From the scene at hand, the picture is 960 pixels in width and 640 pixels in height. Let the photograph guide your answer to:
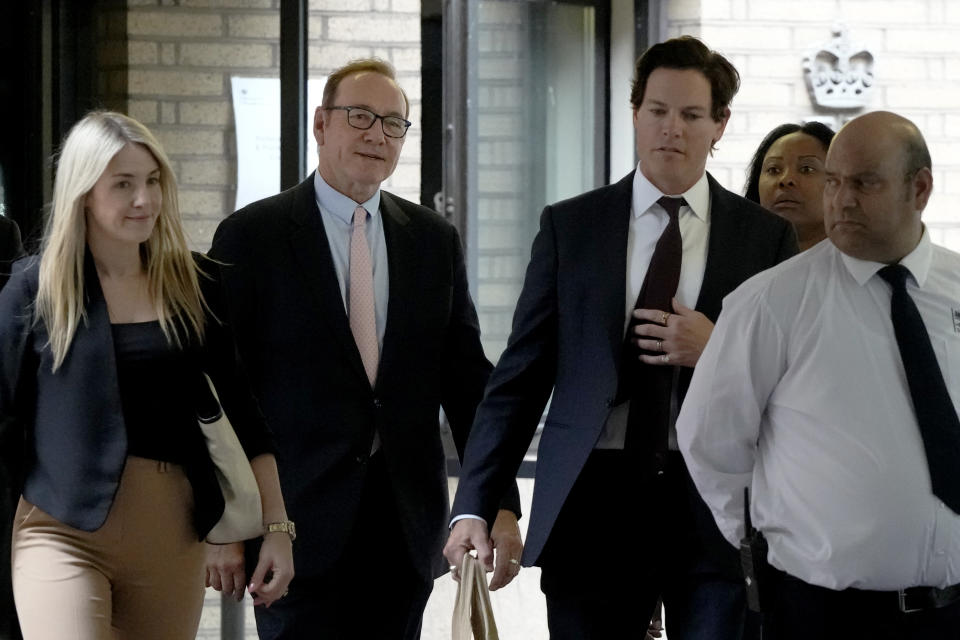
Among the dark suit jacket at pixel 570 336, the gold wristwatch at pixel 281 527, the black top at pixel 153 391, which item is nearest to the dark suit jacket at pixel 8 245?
the black top at pixel 153 391

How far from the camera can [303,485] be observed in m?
3.31

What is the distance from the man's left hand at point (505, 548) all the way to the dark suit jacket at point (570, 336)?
0.36 ft

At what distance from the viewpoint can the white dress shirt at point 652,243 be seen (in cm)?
287

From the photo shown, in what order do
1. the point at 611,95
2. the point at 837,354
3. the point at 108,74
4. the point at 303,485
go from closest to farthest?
the point at 837,354 → the point at 303,485 → the point at 611,95 → the point at 108,74

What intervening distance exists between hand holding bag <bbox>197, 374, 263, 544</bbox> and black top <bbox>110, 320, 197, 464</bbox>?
0.04m

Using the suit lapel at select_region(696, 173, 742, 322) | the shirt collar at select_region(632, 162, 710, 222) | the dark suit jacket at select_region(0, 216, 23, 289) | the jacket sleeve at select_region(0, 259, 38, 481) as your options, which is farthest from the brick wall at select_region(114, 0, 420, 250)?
the suit lapel at select_region(696, 173, 742, 322)

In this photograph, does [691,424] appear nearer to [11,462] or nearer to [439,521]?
[439,521]

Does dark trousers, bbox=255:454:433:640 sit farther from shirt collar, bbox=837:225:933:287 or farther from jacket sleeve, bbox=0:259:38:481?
shirt collar, bbox=837:225:933:287

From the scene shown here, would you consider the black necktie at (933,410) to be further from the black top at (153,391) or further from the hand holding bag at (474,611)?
the black top at (153,391)

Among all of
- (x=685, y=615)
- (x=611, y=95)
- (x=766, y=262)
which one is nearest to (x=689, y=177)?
(x=766, y=262)

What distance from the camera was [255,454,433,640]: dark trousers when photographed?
3273mm

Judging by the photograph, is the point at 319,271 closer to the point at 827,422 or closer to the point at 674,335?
the point at 674,335

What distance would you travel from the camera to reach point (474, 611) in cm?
283

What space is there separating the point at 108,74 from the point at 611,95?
6.34 feet
